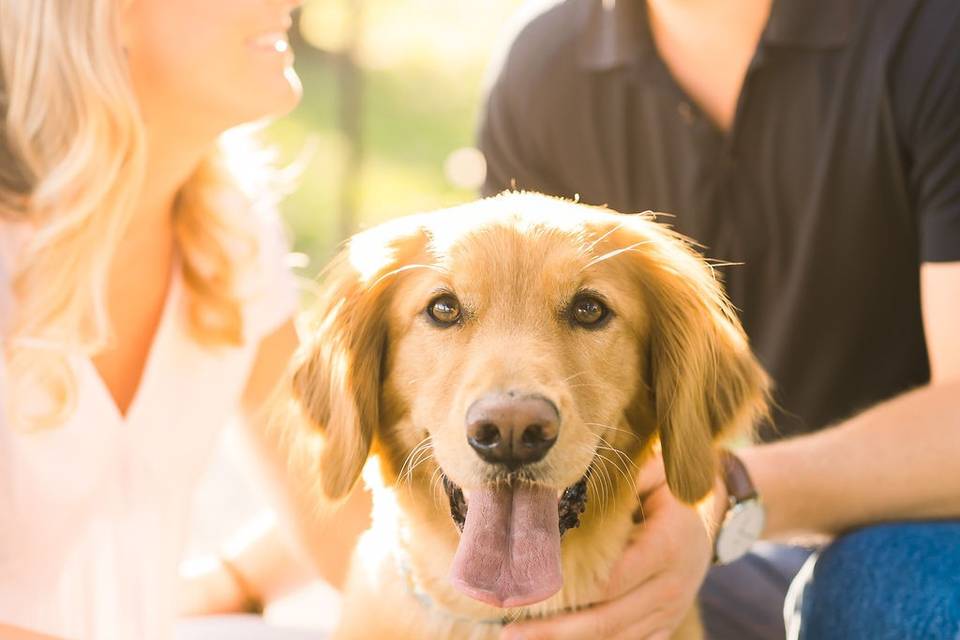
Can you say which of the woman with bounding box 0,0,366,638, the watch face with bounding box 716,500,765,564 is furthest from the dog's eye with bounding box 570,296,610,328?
the woman with bounding box 0,0,366,638

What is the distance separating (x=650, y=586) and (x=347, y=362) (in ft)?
2.65

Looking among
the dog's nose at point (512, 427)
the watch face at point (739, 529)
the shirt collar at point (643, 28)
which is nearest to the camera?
the dog's nose at point (512, 427)

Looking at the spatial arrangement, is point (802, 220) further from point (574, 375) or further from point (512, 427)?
point (512, 427)

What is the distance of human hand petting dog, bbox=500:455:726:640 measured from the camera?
7.65ft

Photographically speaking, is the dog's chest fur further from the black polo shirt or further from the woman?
the black polo shirt

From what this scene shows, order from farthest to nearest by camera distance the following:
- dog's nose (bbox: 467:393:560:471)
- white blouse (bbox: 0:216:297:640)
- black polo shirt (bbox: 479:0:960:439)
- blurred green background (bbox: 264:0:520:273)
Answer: blurred green background (bbox: 264:0:520:273)
black polo shirt (bbox: 479:0:960:439)
white blouse (bbox: 0:216:297:640)
dog's nose (bbox: 467:393:560:471)

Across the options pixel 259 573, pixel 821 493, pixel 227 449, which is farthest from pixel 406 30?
pixel 821 493

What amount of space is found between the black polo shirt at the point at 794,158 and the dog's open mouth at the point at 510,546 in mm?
1382

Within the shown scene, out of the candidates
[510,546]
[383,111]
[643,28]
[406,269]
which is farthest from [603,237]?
[383,111]

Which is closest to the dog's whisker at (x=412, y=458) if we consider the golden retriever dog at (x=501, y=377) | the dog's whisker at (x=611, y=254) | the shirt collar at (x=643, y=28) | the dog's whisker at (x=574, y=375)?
the golden retriever dog at (x=501, y=377)

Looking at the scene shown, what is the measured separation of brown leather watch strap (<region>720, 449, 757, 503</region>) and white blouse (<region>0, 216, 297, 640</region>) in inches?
53.2

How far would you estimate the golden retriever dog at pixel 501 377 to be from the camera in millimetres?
2145

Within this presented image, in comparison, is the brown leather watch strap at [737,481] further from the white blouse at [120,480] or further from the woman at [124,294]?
the white blouse at [120,480]

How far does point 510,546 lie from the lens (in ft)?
6.93
